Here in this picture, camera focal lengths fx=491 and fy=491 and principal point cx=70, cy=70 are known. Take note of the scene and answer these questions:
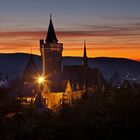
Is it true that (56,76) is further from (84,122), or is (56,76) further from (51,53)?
(84,122)

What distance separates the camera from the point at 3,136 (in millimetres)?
29719

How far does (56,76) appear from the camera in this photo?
346 ft

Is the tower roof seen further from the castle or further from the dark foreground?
Answer: the dark foreground

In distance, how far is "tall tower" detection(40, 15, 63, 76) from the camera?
354ft

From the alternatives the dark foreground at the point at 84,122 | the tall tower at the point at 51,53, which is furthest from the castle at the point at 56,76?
the dark foreground at the point at 84,122

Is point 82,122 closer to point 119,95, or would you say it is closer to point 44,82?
point 119,95

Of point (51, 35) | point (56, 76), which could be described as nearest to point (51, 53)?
point (51, 35)

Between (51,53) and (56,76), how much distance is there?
709 cm

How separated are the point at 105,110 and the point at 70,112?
2.86 m

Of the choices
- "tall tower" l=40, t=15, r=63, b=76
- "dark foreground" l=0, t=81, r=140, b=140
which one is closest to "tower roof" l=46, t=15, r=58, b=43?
"tall tower" l=40, t=15, r=63, b=76

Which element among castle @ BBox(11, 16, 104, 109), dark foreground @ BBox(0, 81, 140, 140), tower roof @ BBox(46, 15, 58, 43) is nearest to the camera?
dark foreground @ BBox(0, 81, 140, 140)

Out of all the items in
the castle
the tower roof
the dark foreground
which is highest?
the tower roof

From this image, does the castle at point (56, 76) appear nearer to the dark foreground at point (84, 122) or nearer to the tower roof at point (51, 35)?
the tower roof at point (51, 35)

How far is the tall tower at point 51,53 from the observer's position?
354 feet
